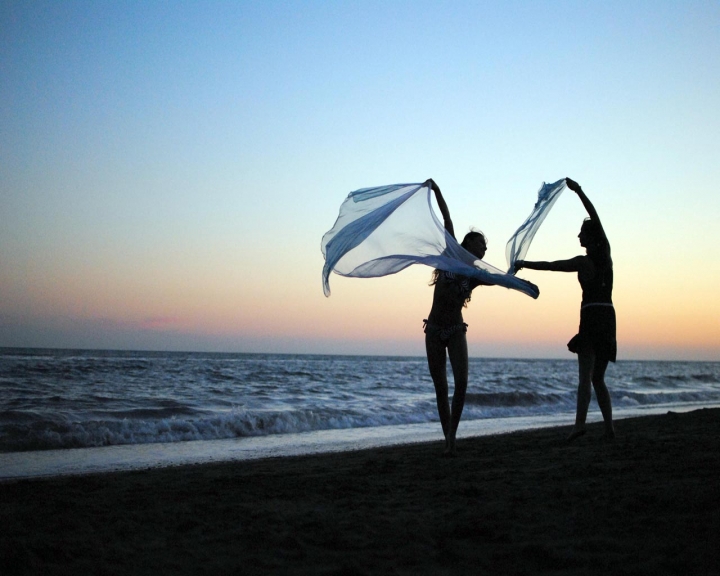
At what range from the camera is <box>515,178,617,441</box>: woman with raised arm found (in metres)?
5.84

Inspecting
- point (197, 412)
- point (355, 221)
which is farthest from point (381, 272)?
point (197, 412)

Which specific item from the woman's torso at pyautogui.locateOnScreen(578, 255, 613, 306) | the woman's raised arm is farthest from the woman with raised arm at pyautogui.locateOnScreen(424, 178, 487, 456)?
the woman's torso at pyautogui.locateOnScreen(578, 255, 613, 306)

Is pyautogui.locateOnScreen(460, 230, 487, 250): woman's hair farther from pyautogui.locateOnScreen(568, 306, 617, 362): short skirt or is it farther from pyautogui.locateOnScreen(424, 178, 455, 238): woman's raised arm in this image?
pyautogui.locateOnScreen(568, 306, 617, 362): short skirt

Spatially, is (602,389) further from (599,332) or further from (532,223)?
(532,223)

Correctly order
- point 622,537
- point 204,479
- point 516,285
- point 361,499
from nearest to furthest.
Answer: point 622,537 < point 361,499 < point 204,479 < point 516,285

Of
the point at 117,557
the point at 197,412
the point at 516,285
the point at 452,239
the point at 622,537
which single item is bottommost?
the point at 197,412

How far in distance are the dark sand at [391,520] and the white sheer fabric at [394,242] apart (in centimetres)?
175

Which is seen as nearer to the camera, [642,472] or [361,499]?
[361,499]

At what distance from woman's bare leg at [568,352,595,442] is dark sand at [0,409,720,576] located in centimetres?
102

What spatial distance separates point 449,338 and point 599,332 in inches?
58.5

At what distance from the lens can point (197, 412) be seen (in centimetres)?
1191

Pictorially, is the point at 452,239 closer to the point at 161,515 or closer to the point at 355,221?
the point at 355,221

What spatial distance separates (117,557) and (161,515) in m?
0.72

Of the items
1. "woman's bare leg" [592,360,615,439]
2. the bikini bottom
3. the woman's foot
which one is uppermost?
the bikini bottom
